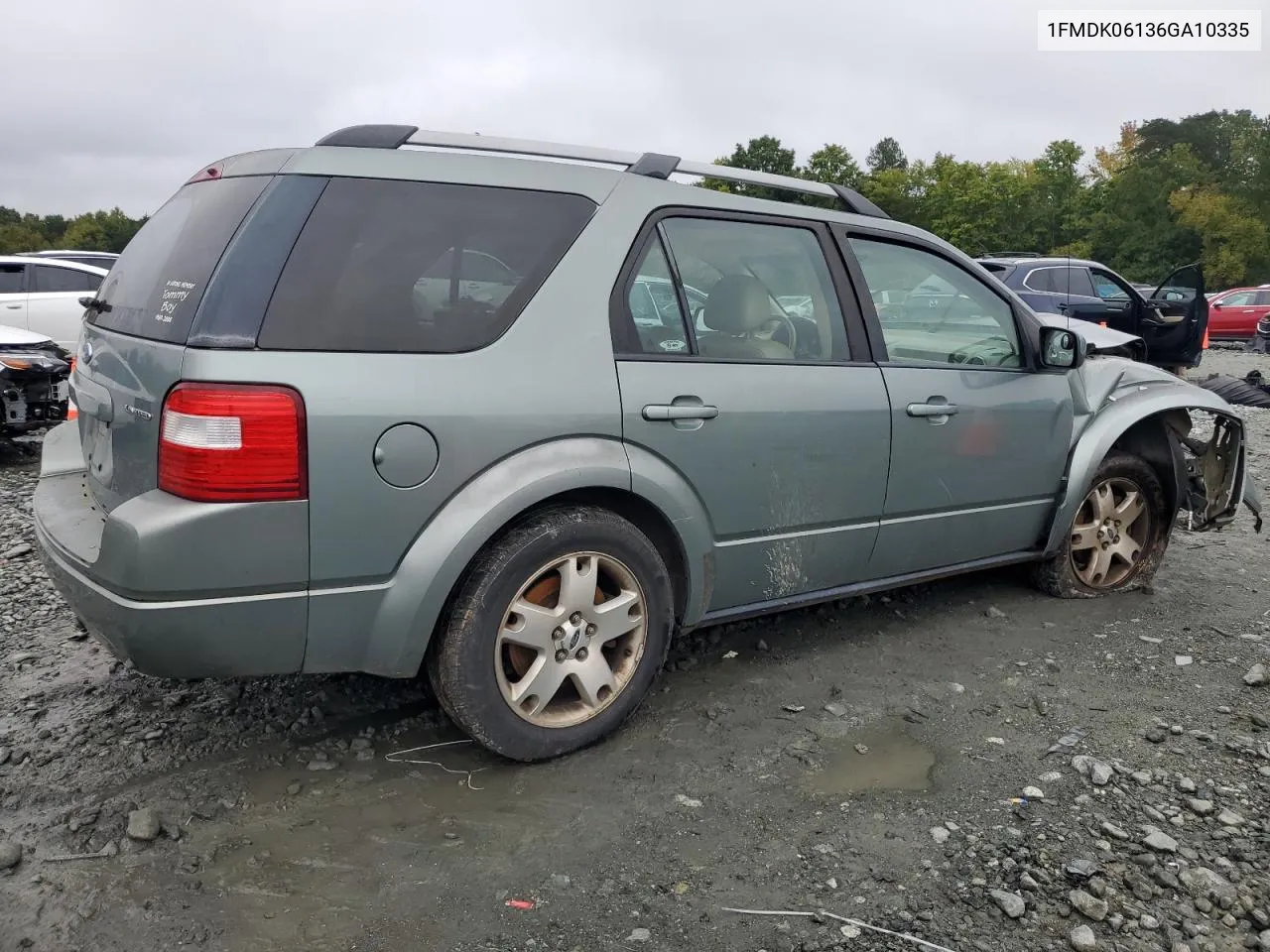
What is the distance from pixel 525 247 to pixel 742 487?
1.04 m

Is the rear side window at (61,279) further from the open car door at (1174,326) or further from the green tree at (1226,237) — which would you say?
the green tree at (1226,237)

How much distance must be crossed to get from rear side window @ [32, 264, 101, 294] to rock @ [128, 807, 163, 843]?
10532mm

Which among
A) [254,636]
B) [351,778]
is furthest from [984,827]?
[254,636]

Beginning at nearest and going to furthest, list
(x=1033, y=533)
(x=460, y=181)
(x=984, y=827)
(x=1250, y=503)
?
1. (x=984, y=827)
2. (x=460, y=181)
3. (x=1033, y=533)
4. (x=1250, y=503)

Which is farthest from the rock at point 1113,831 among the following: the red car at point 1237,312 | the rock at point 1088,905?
the red car at point 1237,312

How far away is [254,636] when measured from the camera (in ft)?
8.24

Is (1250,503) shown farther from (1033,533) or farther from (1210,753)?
(1210,753)

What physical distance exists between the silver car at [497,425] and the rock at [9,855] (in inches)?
21.5

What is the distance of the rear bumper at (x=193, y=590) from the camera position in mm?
2383

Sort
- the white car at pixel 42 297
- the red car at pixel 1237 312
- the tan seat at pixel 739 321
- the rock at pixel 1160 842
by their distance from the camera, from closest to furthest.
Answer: the rock at pixel 1160 842 → the tan seat at pixel 739 321 → the white car at pixel 42 297 → the red car at pixel 1237 312

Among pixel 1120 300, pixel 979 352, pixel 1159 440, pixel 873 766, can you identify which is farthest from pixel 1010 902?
pixel 1120 300

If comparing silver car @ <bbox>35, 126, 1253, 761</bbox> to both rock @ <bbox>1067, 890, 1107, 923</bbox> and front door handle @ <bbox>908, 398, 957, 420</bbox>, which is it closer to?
front door handle @ <bbox>908, 398, 957, 420</bbox>

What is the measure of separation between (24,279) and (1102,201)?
54608 millimetres

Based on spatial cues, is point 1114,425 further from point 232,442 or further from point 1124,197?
point 1124,197
